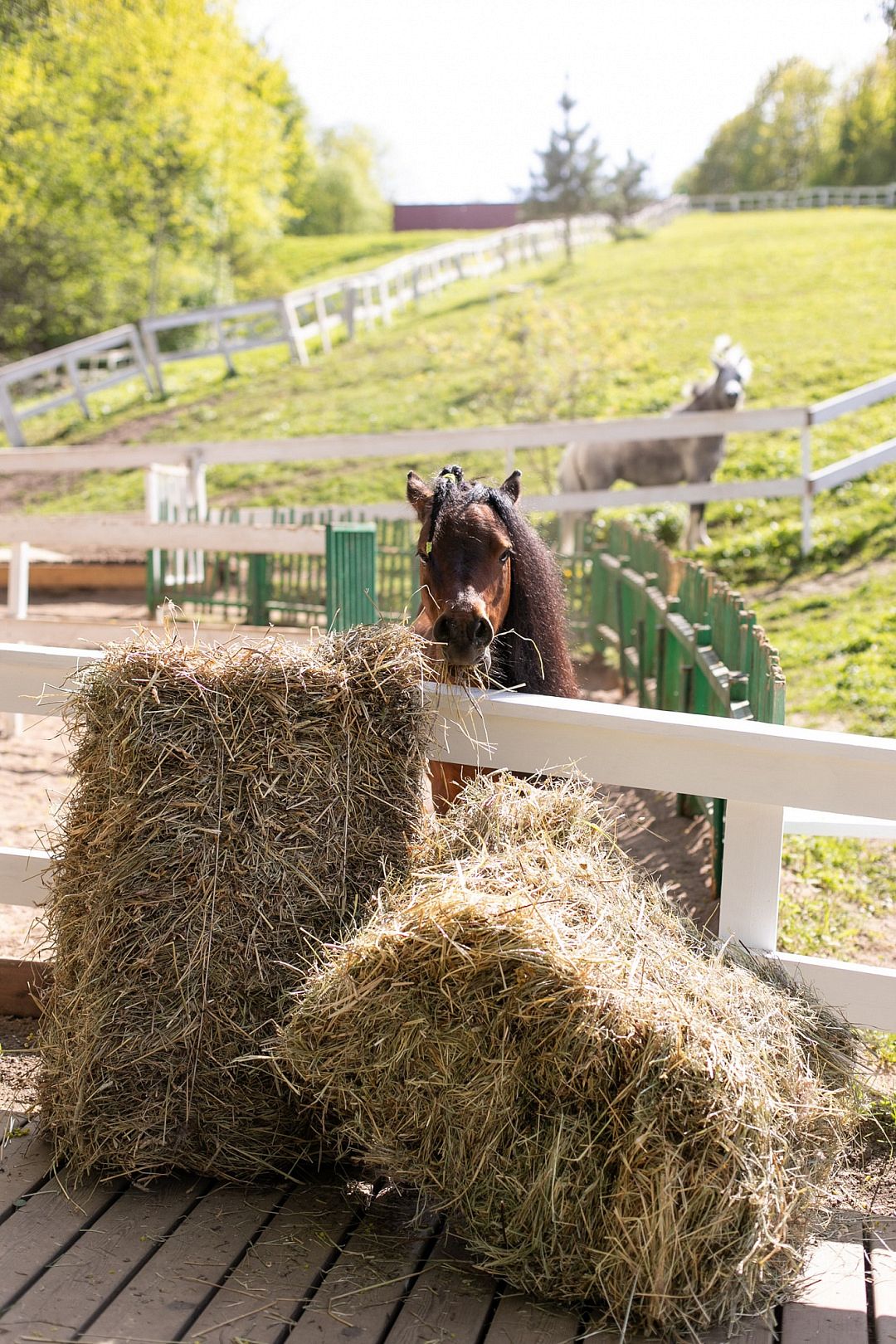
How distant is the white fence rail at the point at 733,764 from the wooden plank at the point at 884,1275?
482mm

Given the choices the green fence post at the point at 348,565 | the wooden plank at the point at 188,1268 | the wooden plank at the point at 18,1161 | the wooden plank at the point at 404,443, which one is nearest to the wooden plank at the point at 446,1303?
the wooden plank at the point at 188,1268

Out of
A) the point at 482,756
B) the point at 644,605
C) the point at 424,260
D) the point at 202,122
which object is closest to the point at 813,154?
the point at 424,260

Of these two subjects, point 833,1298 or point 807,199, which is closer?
point 833,1298

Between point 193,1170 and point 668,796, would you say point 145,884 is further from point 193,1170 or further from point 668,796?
point 668,796

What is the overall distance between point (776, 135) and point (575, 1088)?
2916 inches

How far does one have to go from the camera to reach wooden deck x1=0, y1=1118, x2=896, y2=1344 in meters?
2.06

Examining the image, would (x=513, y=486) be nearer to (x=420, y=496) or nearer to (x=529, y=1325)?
(x=420, y=496)

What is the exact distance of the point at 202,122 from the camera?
2636 centimetres

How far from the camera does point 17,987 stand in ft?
11.1

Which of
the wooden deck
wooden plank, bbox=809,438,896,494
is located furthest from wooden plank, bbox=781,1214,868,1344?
wooden plank, bbox=809,438,896,494

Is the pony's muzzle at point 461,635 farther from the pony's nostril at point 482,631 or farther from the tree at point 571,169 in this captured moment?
the tree at point 571,169

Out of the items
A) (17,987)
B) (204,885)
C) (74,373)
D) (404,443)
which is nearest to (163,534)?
(404,443)

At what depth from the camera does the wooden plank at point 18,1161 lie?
2475 mm

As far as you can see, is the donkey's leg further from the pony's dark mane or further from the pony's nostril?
the pony's nostril
